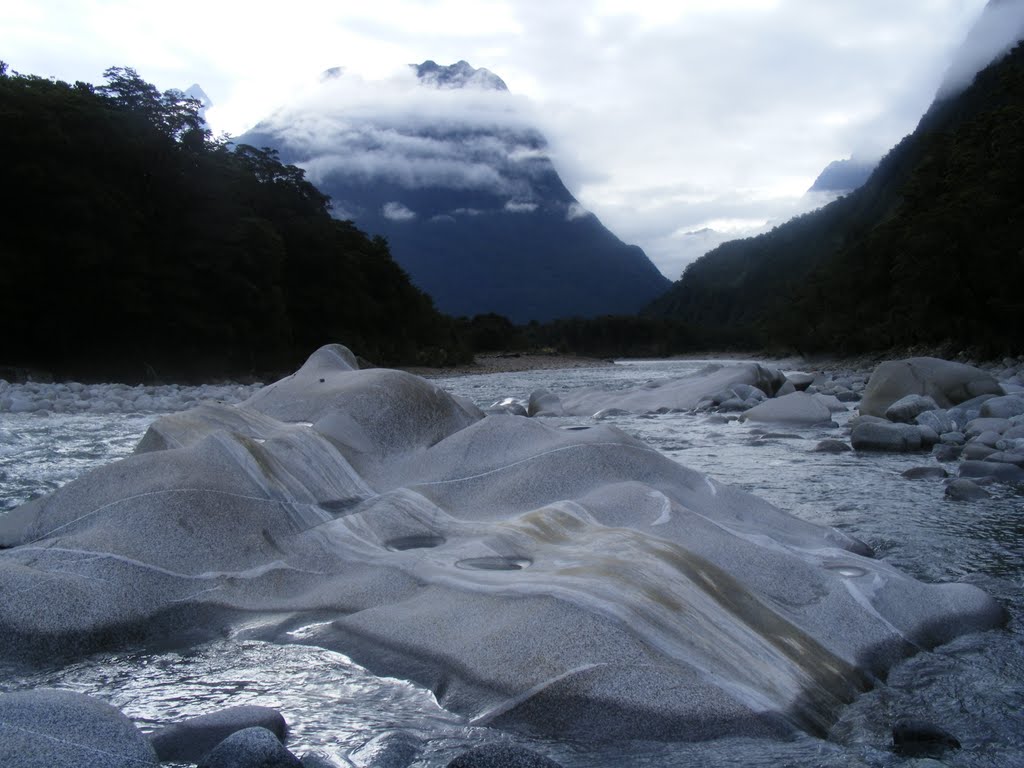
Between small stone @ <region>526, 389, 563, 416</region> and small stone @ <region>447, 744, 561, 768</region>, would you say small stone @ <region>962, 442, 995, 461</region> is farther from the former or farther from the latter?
small stone @ <region>526, 389, 563, 416</region>

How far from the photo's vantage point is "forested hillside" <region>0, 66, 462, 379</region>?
2316 centimetres

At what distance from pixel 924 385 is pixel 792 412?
1.83 m

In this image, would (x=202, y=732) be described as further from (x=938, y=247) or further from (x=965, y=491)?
(x=938, y=247)

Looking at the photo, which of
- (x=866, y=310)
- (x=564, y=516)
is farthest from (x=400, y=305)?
(x=564, y=516)

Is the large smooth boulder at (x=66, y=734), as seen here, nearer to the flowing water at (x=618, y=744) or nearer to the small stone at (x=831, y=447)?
the flowing water at (x=618, y=744)

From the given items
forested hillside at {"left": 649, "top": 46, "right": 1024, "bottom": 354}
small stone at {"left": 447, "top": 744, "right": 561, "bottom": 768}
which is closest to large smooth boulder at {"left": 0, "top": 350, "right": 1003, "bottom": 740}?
small stone at {"left": 447, "top": 744, "right": 561, "bottom": 768}

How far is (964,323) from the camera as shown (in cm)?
2586

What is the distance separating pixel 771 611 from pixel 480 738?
1.26m

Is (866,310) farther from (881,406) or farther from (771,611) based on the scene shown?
(771,611)

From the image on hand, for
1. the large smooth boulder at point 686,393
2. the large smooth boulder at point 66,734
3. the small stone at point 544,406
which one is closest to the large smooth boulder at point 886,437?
the large smooth boulder at point 686,393

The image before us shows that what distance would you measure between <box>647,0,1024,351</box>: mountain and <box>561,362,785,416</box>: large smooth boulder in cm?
1023

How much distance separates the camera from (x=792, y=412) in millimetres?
11000

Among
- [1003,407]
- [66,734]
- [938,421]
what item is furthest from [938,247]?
[66,734]

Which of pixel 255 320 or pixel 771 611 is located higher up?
pixel 255 320
